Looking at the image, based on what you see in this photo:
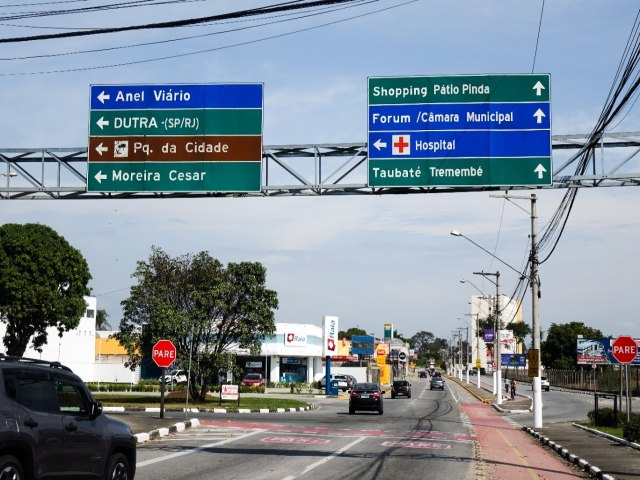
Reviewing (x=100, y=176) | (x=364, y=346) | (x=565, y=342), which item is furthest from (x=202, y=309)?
(x=565, y=342)

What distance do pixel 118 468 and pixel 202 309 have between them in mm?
33539

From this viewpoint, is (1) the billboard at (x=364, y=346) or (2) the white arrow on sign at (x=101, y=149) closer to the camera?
(2) the white arrow on sign at (x=101, y=149)

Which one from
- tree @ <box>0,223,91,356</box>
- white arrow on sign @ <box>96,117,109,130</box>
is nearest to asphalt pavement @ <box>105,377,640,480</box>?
white arrow on sign @ <box>96,117,109,130</box>

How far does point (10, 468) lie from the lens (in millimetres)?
10031

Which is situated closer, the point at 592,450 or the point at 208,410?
the point at 592,450

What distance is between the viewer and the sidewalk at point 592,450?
18234 mm

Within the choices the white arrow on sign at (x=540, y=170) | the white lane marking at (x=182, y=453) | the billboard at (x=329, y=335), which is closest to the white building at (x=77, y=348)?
the billboard at (x=329, y=335)

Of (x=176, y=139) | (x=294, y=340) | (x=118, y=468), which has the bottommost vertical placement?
(x=118, y=468)

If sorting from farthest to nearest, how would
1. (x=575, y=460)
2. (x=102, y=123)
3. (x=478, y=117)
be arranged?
1. (x=102, y=123)
2. (x=478, y=117)
3. (x=575, y=460)

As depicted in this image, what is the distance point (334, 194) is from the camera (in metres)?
22.5

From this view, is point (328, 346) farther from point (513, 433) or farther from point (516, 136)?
point (516, 136)

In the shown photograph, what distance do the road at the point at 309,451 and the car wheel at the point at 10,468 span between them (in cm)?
536

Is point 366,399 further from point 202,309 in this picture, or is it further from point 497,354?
point 497,354

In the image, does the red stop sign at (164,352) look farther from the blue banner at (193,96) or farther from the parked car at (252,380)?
the parked car at (252,380)
